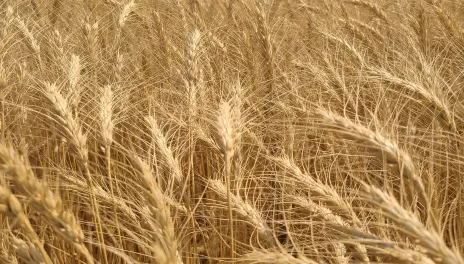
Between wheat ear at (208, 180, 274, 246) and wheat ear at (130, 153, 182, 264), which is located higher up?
wheat ear at (130, 153, 182, 264)

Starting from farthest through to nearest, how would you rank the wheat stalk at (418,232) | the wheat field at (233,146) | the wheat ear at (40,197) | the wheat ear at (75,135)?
the wheat ear at (75,135)
the wheat field at (233,146)
the wheat ear at (40,197)
the wheat stalk at (418,232)

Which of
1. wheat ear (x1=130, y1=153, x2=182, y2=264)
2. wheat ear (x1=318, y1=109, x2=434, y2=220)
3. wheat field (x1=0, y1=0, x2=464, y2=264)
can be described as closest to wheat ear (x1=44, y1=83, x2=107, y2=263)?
wheat field (x1=0, y1=0, x2=464, y2=264)

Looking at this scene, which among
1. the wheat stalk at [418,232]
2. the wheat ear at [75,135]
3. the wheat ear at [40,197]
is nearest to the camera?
the wheat stalk at [418,232]

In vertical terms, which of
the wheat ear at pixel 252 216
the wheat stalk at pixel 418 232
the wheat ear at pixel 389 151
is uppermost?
the wheat ear at pixel 389 151

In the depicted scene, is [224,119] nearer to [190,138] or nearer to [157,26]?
[190,138]

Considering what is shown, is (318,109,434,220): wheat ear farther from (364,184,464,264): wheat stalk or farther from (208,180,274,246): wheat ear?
(208,180,274,246): wheat ear

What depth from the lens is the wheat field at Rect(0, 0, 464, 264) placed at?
41.3 inches

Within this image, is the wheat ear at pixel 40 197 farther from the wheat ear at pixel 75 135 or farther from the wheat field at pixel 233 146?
the wheat ear at pixel 75 135

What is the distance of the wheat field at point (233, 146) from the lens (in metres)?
1.05

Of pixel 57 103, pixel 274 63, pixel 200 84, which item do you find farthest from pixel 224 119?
pixel 274 63

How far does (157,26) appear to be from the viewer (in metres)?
2.42

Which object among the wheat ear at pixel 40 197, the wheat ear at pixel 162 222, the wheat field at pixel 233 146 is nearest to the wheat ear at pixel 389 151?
the wheat field at pixel 233 146

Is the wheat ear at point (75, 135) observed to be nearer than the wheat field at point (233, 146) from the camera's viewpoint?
No

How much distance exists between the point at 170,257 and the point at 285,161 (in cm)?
56
